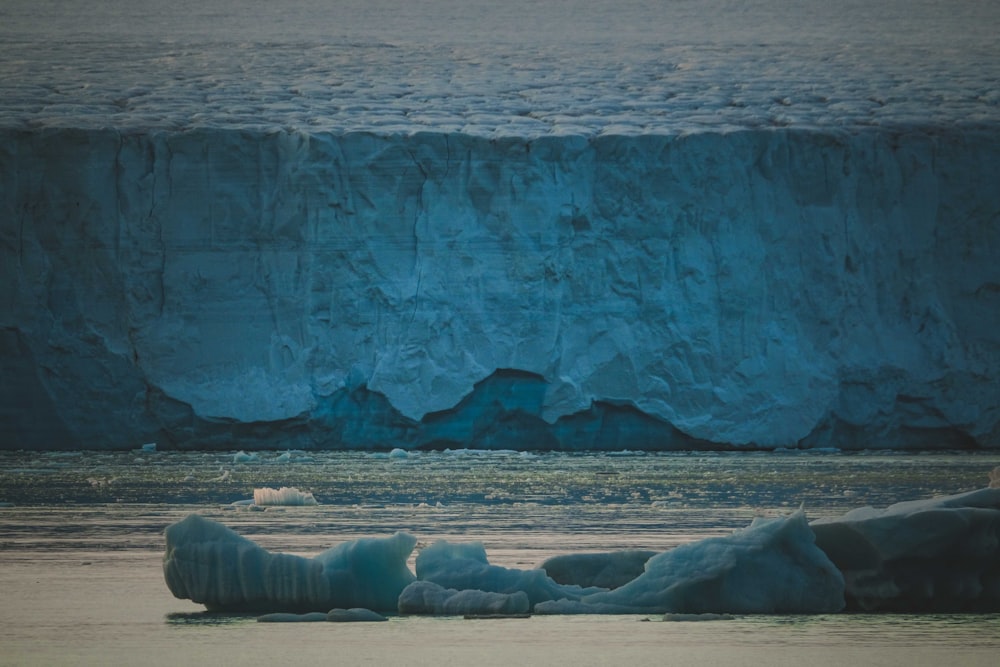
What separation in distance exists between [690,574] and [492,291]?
9607mm

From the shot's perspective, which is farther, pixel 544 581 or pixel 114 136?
pixel 114 136

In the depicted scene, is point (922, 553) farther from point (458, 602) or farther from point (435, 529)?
point (435, 529)

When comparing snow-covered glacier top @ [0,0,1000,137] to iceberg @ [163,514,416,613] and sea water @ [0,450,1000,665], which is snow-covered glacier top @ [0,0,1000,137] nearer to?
sea water @ [0,450,1000,665]

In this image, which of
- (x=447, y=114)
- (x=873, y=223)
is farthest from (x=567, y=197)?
(x=873, y=223)

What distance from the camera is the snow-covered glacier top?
14.8 m

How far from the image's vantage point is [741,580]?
428cm

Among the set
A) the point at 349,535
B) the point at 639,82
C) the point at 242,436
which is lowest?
the point at 242,436

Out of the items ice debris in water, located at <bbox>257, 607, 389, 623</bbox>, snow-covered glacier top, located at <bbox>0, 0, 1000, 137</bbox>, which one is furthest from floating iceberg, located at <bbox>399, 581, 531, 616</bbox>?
snow-covered glacier top, located at <bbox>0, 0, 1000, 137</bbox>

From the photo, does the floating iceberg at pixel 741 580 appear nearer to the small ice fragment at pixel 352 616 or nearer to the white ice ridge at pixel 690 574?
the white ice ridge at pixel 690 574

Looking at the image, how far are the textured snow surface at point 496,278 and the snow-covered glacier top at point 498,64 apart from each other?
0.54 feet

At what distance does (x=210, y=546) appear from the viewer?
420 centimetres

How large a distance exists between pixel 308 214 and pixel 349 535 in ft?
26.3

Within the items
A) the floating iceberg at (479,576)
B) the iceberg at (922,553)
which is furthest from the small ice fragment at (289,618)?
the iceberg at (922,553)

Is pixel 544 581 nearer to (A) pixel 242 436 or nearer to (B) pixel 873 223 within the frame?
(A) pixel 242 436
